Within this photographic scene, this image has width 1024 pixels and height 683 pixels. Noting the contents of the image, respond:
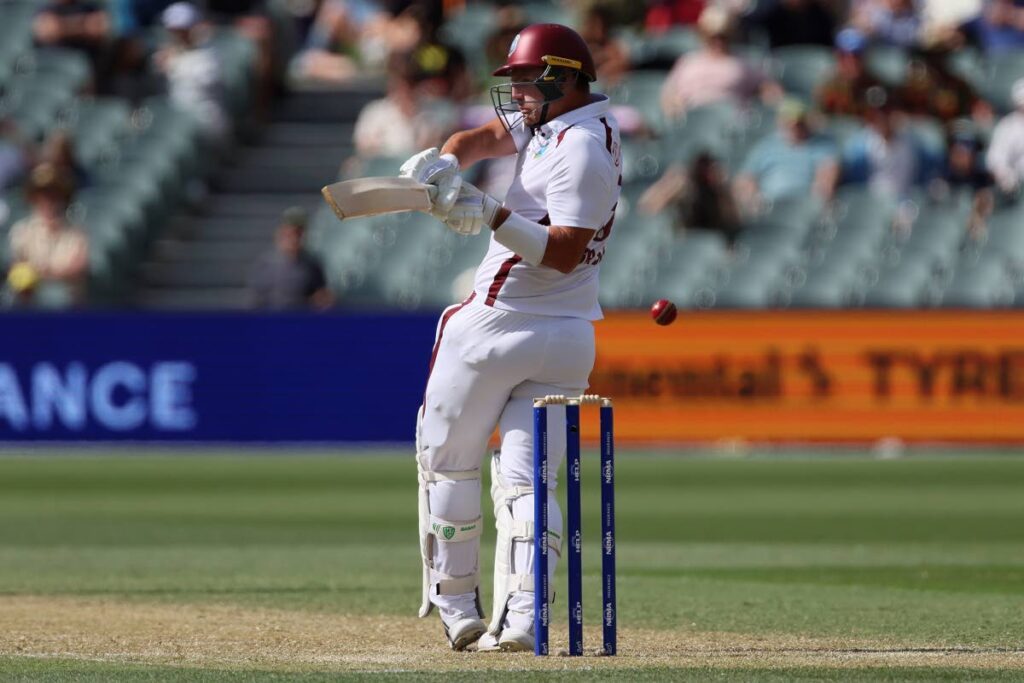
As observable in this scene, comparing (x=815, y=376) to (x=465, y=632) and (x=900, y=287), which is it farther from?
(x=465, y=632)

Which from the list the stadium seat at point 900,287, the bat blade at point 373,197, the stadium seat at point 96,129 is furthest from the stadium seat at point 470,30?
the bat blade at point 373,197

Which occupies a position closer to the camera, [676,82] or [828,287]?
[828,287]

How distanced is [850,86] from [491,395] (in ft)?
40.7

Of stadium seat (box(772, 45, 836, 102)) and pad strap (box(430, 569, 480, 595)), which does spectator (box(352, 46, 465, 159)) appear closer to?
stadium seat (box(772, 45, 836, 102))

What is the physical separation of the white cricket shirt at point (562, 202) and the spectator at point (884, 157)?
1126 cm

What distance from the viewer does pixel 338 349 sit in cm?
1653

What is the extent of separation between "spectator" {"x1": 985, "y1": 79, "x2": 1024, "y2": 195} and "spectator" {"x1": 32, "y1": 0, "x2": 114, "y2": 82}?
8.69 meters

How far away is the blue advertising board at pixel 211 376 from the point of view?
53.7 feet

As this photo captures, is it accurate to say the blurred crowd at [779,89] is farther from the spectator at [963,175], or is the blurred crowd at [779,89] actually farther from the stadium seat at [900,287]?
the stadium seat at [900,287]

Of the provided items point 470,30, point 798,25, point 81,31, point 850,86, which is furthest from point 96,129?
point 850,86

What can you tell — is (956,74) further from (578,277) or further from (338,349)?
(578,277)

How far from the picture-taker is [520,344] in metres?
6.37

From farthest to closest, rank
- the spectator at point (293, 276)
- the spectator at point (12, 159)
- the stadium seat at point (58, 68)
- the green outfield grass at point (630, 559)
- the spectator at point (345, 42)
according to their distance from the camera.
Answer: the spectator at point (345, 42)
the stadium seat at point (58, 68)
the spectator at point (12, 159)
the spectator at point (293, 276)
the green outfield grass at point (630, 559)

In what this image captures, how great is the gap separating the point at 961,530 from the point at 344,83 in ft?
37.5
